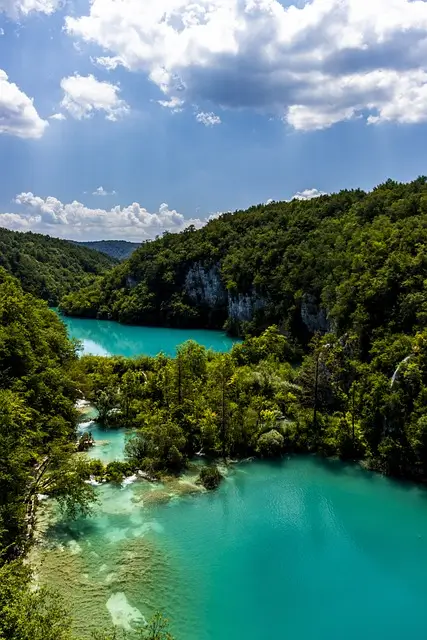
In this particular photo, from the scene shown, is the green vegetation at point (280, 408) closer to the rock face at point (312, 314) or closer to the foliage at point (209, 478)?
the foliage at point (209, 478)

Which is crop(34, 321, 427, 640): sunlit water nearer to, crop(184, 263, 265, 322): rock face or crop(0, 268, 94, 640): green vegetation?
crop(0, 268, 94, 640): green vegetation

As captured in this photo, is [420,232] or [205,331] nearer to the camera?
[420,232]

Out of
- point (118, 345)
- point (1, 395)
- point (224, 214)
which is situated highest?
point (224, 214)

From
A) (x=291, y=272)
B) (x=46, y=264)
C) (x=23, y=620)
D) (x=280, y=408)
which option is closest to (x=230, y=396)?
(x=280, y=408)

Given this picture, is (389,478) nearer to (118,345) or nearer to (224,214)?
(118,345)

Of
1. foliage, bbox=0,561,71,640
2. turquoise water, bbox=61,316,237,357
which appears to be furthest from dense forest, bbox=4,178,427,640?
turquoise water, bbox=61,316,237,357

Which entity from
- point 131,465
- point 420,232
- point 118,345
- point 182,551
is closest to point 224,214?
point 118,345

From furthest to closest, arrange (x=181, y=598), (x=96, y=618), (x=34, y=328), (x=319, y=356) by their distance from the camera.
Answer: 1. (x=34, y=328)
2. (x=319, y=356)
3. (x=181, y=598)
4. (x=96, y=618)
